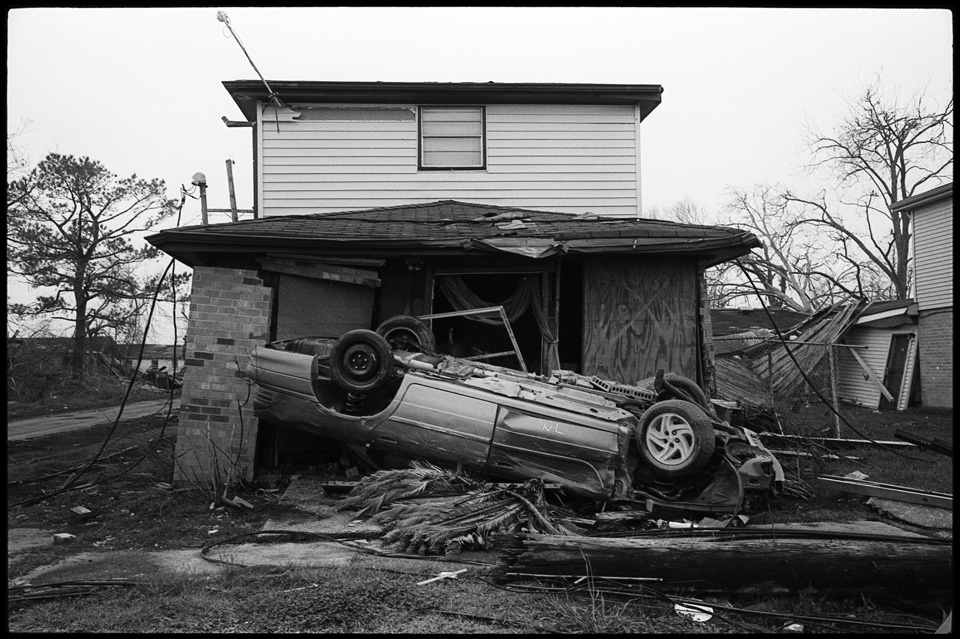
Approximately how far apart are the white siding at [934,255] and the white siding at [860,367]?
1.58 meters

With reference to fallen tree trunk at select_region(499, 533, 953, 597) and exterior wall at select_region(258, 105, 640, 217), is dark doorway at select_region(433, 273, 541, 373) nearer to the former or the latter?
exterior wall at select_region(258, 105, 640, 217)

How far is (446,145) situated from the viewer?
38.1ft

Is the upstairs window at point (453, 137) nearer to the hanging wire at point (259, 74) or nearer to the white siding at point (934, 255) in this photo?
the hanging wire at point (259, 74)

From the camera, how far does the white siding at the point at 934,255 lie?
56.9ft

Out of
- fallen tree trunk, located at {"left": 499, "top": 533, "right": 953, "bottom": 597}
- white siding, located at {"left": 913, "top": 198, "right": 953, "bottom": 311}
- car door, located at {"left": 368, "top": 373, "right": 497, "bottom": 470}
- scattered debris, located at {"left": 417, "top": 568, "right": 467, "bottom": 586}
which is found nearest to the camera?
fallen tree trunk, located at {"left": 499, "top": 533, "right": 953, "bottom": 597}

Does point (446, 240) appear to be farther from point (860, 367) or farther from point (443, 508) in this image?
point (860, 367)

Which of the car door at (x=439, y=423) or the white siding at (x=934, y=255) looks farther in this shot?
the white siding at (x=934, y=255)

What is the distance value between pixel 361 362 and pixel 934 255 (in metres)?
17.8

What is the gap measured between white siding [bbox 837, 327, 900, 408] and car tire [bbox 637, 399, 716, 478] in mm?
15028

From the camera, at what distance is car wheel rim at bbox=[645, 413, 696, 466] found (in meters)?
5.86

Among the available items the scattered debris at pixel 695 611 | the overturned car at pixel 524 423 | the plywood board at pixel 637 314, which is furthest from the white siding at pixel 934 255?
the scattered debris at pixel 695 611

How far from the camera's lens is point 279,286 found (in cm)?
842

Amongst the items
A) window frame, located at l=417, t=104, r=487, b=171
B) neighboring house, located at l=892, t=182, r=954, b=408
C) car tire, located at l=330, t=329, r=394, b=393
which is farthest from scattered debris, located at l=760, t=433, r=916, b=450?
neighboring house, located at l=892, t=182, r=954, b=408

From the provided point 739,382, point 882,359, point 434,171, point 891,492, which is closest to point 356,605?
point 891,492
